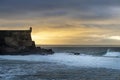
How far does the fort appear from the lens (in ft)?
216

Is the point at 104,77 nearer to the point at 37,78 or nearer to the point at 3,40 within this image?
the point at 37,78

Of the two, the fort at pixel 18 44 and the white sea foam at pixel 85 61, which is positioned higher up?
the fort at pixel 18 44

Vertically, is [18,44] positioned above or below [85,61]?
above

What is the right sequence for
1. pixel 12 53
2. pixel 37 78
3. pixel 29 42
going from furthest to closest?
pixel 29 42 → pixel 12 53 → pixel 37 78

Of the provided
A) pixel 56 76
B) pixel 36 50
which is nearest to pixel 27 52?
pixel 36 50

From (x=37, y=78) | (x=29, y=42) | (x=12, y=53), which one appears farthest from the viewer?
(x=29, y=42)

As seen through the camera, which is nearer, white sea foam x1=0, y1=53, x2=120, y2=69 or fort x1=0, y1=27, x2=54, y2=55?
white sea foam x1=0, y1=53, x2=120, y2=69

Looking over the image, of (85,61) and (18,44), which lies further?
(18,44)

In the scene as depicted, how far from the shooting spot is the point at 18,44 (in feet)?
226

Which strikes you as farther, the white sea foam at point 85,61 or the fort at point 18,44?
the fort at point 18,44

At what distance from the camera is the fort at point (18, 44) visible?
65.8m

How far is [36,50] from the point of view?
67375 mm

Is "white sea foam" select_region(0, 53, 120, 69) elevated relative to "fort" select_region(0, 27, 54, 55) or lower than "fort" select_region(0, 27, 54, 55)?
lower

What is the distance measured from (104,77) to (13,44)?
41.9m
